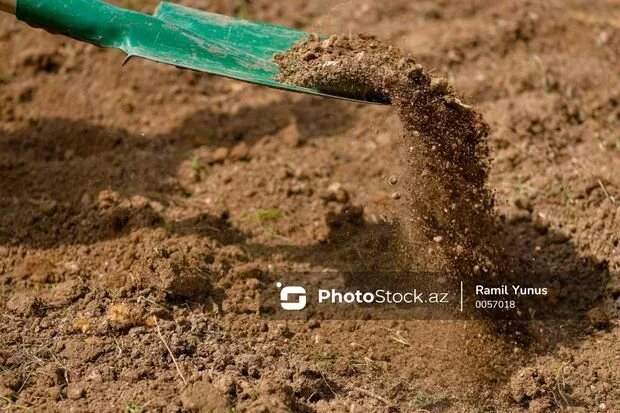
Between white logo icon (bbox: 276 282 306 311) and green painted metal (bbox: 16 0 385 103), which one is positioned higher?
green painted metal (bbox: 16 0 385 103)

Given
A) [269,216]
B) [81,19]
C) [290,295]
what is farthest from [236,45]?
[290,295]

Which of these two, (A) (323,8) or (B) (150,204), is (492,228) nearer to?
(B) (150,204)

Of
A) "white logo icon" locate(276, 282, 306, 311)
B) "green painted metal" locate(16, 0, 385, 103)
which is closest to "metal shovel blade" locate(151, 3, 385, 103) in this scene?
"green painted metal" locate(16, 0, 385, 103)

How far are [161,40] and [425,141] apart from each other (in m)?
1.06

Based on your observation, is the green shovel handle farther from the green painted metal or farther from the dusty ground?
the dusty ground

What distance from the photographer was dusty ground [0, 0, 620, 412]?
2879mm

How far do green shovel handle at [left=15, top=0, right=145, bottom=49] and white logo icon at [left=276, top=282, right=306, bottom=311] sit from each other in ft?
3.64

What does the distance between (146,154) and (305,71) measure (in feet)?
3.90

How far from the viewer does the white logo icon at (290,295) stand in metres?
3.22

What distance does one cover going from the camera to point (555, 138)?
4.00 m

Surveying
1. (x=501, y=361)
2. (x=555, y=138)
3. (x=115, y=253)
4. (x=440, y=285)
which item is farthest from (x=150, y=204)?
(x=555, y=138)

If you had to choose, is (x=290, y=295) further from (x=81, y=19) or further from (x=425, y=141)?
(x=81, y=19)

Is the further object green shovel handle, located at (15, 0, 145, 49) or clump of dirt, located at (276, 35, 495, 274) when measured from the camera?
green shovel handle, located at (15, 0, 145, 49)

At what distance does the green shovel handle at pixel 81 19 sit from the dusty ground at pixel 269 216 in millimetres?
699
